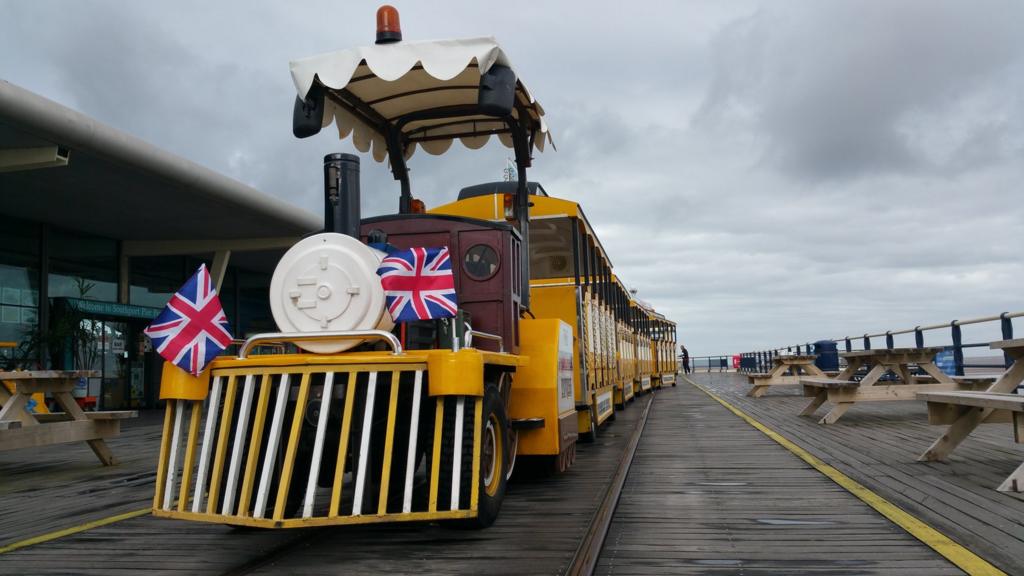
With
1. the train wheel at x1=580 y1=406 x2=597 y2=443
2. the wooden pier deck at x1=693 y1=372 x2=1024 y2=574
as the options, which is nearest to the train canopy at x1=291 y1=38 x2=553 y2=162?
the train wheel at x1=580 y1=406 x2=597 y2=443


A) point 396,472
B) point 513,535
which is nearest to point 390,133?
point 396,472

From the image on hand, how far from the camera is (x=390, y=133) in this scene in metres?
6.72

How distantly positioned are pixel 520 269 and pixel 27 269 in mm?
15702

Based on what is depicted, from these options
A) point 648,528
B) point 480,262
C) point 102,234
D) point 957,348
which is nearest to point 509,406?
point 480,262

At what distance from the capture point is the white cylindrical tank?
14.2ft

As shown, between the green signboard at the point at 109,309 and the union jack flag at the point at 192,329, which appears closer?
the union jack flag at the point at 192,329

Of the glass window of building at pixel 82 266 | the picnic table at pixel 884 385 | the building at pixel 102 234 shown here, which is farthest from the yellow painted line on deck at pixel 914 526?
the glass window of building at pixel 82 266

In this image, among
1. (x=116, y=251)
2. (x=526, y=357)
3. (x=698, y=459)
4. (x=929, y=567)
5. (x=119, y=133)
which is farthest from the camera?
(x=116, y=251)

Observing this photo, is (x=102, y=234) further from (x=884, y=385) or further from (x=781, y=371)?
(x=884, y=385)

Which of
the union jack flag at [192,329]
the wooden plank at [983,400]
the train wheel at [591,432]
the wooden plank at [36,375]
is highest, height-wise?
the union jack flag at [192,329]

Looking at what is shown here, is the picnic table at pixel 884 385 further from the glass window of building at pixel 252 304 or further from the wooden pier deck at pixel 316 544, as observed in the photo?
the glass window of building at pixel 252 304

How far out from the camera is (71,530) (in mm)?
4902

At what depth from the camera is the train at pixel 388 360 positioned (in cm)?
394

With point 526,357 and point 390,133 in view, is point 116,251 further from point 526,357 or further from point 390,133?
point 526,357
